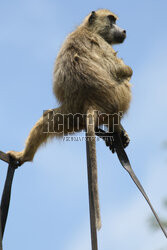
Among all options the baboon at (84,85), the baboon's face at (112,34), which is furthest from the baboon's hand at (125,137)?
the baboon's face at (112,34)

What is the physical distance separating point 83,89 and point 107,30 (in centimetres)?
172

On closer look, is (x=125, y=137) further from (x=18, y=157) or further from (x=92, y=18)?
(x=92, y=18)

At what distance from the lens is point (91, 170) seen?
15.2ft

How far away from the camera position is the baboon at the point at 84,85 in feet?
19.0

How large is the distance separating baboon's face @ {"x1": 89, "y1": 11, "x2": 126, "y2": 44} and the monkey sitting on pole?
1.93 feet

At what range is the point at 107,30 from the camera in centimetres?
Answer: 708

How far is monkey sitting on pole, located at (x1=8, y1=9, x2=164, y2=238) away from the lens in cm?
580

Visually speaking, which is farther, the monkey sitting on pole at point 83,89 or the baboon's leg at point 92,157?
the monkey sitting on pole at point 83,89

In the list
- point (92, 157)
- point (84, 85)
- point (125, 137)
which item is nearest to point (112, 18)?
point (84, 85)

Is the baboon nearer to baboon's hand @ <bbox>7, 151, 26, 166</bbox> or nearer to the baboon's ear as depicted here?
baboon's hand @ <bbox>7, 151, 26, 166</bbox>

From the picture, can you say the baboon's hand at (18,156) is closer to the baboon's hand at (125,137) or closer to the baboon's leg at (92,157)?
the baboon's leg at (92,157)

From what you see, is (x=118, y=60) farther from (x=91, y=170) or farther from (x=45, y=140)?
(x=91, y=170)

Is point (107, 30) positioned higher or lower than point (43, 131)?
higher

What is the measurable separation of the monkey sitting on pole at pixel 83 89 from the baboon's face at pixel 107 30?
1.93ft
